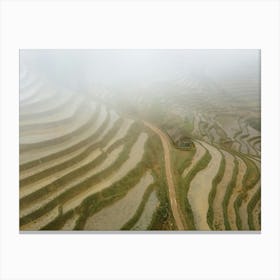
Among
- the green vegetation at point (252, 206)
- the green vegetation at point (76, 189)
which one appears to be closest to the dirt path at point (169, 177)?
the green vegetation at point (76, 189)

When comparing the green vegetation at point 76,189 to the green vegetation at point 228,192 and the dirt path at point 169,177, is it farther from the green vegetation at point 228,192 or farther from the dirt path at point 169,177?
the green vegetation at point 228,192

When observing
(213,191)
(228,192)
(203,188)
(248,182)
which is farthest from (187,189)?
(248,182)

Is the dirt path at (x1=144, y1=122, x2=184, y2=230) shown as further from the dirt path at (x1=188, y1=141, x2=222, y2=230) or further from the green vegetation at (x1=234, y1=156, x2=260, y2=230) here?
the green vegetation at (x1=234, y1=156, x2=260, y2=230)

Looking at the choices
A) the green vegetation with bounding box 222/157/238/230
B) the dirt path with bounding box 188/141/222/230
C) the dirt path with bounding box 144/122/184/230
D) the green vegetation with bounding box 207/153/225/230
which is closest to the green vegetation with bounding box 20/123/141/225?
the dirt path with bounding box 144/122/184/230

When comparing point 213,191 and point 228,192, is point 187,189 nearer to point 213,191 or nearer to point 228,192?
point 213,191
